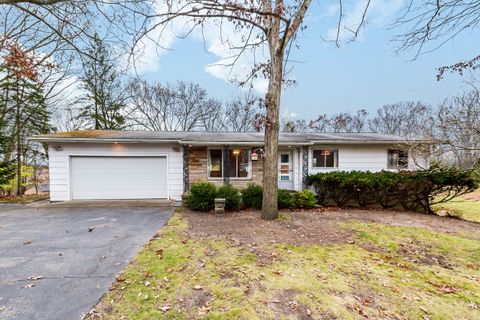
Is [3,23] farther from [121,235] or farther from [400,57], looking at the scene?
[400,57]

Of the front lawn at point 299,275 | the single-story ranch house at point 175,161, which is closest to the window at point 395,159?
the single-story ranch house at point 175,161

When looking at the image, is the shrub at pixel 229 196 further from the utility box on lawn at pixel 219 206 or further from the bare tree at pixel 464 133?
the bare tree at pixel 464 133

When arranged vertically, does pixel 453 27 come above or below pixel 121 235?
above

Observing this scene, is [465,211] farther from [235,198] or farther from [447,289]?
[235,198]

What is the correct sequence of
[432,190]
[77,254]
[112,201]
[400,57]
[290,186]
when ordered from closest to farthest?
[77,254]
[400,57]
[432,190]
[112,201]
[290,186]

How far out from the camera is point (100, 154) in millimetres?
9586

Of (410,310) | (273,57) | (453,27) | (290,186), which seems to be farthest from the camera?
(290,186)

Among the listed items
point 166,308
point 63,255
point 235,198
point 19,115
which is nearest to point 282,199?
point 235,198

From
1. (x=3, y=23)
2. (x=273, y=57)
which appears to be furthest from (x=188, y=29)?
(x=3, y=23)

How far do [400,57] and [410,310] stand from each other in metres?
4.47

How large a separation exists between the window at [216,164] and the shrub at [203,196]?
244 centimetres

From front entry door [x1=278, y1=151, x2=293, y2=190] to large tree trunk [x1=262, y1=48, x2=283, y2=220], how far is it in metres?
4.28

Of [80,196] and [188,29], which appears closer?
[188,29]

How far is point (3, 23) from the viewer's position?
705 cm
